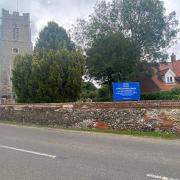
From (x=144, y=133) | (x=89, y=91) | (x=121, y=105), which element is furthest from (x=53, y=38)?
(x=89, y=91)

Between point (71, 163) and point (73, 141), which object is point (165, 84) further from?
point (71, 163)

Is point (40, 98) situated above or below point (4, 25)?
below

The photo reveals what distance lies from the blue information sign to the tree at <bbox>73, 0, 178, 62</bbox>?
3018 cm

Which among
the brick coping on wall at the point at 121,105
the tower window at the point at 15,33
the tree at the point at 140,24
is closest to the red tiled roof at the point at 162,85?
the tree at the point at 140,24

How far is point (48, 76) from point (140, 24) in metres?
28.0

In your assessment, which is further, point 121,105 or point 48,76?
point 48,76

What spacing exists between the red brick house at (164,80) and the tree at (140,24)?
193 inches

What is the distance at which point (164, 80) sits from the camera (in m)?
54.3

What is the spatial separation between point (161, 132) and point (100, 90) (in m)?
39.0

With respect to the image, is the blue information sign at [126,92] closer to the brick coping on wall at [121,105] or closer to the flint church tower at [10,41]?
the brick coping on wall at [121,105]

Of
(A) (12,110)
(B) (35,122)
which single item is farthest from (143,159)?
(A) (12,110)

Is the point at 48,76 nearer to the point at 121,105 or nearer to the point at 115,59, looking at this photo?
the point at 121,105

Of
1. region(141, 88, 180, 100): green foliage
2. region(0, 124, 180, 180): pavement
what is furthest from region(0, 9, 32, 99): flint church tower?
region(0, 124, 180, 180): pavement

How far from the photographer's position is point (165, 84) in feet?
178
